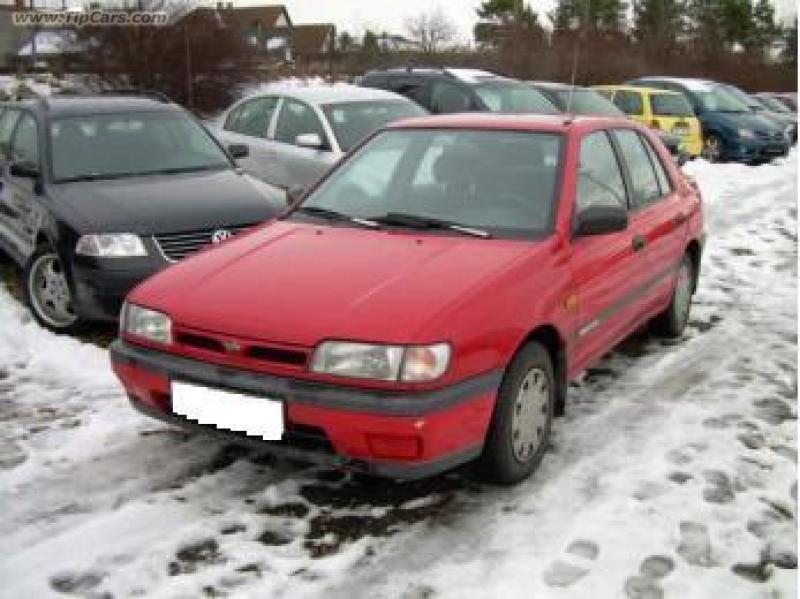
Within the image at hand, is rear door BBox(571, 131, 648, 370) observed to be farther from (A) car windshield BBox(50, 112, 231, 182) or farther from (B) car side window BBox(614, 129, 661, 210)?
(A) car windshield BBox(50, 112, 231, 182)

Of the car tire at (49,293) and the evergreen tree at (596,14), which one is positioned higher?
the evergreen tree at (596,14)

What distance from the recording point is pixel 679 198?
606cm

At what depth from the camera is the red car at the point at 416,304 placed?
3590 mm

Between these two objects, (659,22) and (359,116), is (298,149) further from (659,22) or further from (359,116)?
(659,22)

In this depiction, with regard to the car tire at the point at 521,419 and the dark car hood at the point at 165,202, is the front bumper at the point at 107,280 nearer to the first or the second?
the dark car hood at the point at 165,202

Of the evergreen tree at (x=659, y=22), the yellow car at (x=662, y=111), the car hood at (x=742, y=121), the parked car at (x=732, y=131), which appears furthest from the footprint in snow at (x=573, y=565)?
the evergreen tree at (x=659, y=22)

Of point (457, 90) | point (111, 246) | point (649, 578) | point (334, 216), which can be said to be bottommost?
point (649, 578)

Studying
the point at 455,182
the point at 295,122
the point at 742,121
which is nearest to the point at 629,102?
the point at 742,121

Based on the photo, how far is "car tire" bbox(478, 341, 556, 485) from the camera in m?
3.90

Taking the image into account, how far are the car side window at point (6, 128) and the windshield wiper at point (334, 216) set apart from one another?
390cm

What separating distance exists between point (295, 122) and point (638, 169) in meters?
4.72

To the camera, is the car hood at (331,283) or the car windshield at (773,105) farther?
the car windshield at (773,105)

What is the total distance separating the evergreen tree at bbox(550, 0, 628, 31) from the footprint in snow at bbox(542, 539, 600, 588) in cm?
3757

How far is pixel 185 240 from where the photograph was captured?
615cm
